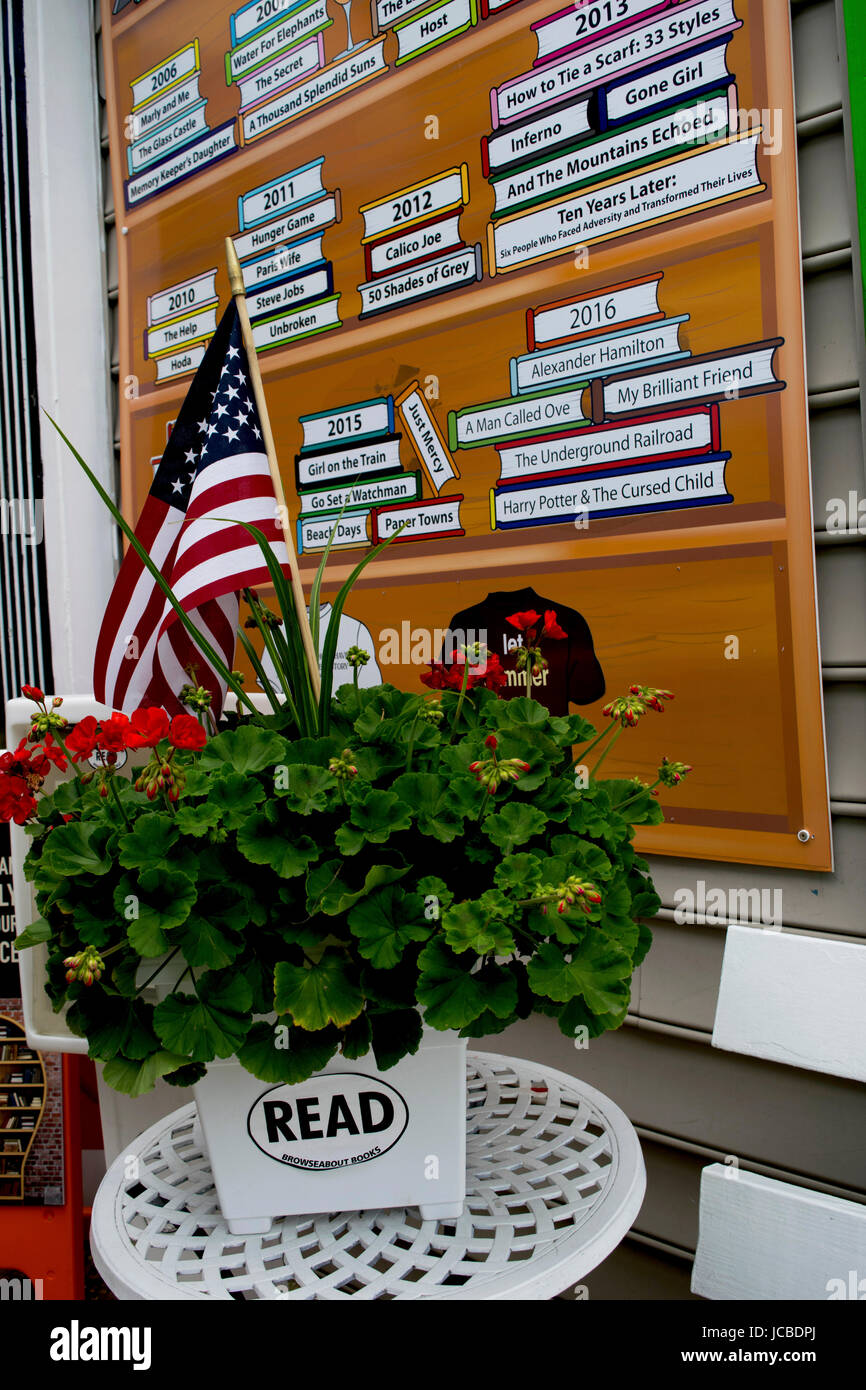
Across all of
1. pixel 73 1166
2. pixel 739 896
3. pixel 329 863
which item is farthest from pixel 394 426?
pixel 73 1166

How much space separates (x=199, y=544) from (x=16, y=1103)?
124cm

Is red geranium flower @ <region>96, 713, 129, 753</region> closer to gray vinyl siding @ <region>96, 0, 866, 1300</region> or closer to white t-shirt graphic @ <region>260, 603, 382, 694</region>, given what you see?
gray vinyl siding @ <region>96, 0, 866, 1300</region>

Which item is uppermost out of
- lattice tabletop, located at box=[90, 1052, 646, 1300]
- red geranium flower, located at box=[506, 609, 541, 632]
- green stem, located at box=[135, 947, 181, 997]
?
red geranium flower, located at box=[506, 609, 541, 632]

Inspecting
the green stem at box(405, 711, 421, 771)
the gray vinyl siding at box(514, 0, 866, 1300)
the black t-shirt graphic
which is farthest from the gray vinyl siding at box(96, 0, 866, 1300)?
the green stem at box(405, 711, 421, 771)

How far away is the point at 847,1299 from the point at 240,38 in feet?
7.66

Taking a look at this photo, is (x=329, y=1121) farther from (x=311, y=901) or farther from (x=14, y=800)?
(x=14, y=800)

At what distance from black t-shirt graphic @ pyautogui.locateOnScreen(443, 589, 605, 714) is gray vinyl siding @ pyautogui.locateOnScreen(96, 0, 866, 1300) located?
28 centimetres

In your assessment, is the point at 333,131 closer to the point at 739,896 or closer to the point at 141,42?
the point at 141,42

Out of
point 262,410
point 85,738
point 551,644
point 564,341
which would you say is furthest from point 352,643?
point 85,738

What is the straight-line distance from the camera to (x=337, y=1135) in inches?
28.0

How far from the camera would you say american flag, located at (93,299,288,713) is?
0.98m

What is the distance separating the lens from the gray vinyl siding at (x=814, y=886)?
115cm

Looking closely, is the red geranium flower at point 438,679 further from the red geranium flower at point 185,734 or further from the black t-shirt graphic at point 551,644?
the black t-shirt graphic at point 551,644
